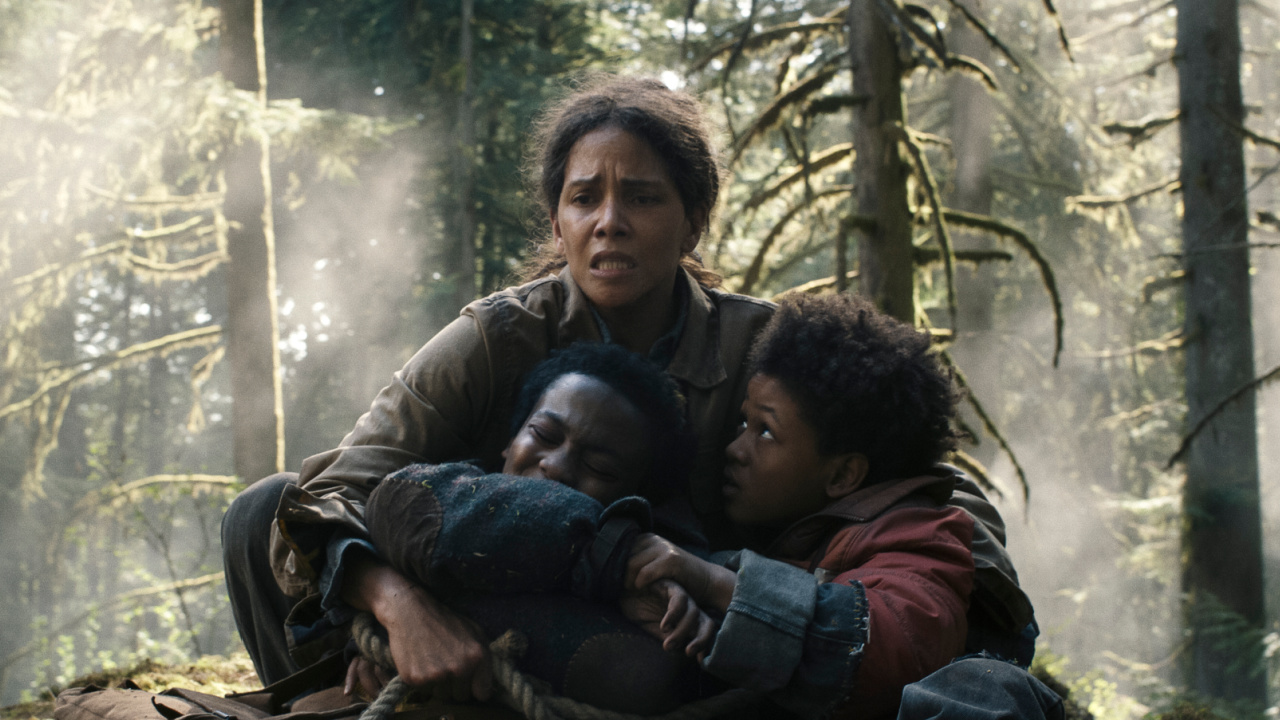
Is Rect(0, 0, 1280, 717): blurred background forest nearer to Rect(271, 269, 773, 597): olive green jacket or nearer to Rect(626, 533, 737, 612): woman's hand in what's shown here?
Rect(271, 269, 773, 597): olive green jacket

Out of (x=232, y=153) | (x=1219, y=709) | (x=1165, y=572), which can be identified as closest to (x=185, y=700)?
(x=232, y=153)

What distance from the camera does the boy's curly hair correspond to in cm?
202

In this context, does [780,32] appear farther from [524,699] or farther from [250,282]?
[250,282]

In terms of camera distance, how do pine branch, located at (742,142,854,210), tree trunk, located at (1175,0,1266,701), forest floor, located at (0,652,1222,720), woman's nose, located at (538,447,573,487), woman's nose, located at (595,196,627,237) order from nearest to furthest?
woman's nose, located at (538,447,573,487), woman's nose, located at (595,196,627,237), forest floor, located at (0,652,1222,720), pine branch, located at (742,142,854,210), tree trunk, located at (1175,0,1266,701)

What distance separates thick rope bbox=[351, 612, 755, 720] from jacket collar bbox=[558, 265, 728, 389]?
37.6 inches

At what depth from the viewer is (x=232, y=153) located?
749 centimetres

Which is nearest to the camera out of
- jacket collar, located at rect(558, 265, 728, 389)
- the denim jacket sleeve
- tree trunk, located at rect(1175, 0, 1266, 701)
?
the denim jacket sleeve

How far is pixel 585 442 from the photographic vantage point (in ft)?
6.40

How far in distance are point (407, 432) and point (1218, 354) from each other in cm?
767

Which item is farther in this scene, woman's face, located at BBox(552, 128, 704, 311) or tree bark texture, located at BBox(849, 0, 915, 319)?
tree bark texture, located at BBox(849, 0, 915, 319)

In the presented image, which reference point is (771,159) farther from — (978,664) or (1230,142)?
(978,664)

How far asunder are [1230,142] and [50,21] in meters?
14.7

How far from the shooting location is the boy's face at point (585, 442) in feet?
6.39

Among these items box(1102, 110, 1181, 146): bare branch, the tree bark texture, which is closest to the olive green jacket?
the tree bark texture
